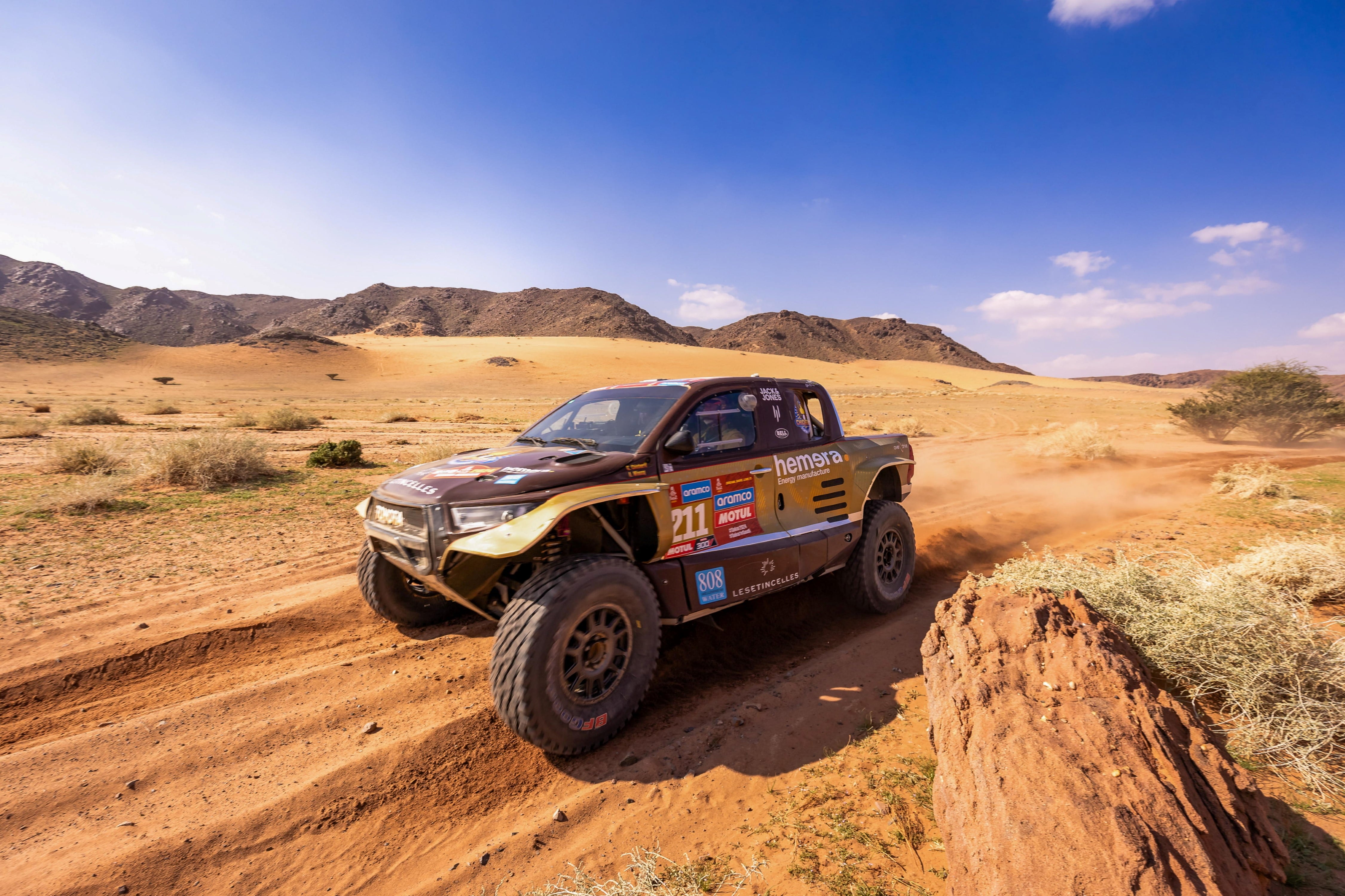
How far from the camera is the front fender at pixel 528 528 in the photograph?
9.97 feet

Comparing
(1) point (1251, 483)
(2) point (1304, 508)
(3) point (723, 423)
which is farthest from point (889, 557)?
(1) point (1251, 483)

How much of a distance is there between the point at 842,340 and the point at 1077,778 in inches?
6307

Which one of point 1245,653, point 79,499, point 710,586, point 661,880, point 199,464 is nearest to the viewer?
point 661,880

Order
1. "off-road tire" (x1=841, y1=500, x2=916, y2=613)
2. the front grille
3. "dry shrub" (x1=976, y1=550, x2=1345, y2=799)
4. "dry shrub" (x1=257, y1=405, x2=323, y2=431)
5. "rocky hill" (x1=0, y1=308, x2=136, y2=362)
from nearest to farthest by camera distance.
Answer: "dry shrub" (x1=976, y1=550, x2=1345, y2=799) → the front grille → "off-road tire" (x1=841, y1=500, x2=916, y2=613) → "dry shrub" (x1=257, y1=405, x2=323, y2=431) → "rocky hill" (x1=0, y1=308, x2=136, y2=362)

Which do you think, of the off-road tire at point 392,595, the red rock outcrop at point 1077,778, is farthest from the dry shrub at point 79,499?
the red rock outcrop at point 1077,778

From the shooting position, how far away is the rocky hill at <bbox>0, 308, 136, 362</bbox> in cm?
4756

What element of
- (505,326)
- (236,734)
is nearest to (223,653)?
(236,734)

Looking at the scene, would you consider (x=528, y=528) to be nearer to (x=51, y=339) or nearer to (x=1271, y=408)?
(x=1271, y=408)

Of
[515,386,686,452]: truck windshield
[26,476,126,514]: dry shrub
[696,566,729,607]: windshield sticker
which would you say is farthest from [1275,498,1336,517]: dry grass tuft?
[26,476,126,514]: dry shrub

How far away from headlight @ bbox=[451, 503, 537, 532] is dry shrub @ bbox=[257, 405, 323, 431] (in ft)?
64.8

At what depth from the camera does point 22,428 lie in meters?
14.7

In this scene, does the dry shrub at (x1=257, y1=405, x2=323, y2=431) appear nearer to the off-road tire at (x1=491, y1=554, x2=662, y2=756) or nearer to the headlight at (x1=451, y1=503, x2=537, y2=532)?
the headlight at (x1=451, y1=503, x2=537, y2=532)

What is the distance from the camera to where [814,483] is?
4828 millimetres

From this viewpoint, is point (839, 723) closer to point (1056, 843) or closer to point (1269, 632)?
point (1056, 843)
